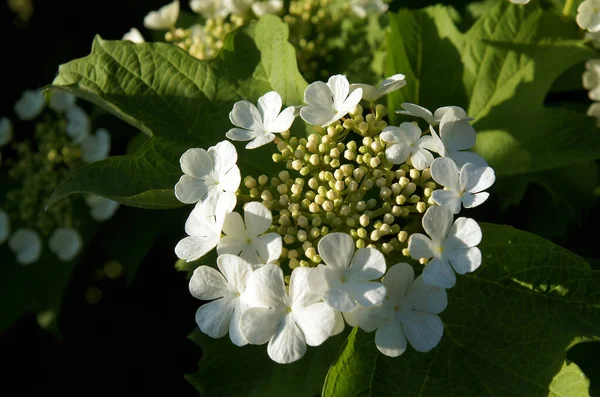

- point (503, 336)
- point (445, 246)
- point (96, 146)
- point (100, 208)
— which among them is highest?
point (445, 246)

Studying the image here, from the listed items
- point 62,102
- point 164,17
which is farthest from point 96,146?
point 164,17

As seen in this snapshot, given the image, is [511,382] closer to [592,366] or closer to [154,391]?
[592,366]

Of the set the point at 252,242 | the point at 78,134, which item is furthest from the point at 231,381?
the point at 78,134

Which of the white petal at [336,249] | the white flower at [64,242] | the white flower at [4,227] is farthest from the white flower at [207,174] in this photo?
the white flower at [4,227]

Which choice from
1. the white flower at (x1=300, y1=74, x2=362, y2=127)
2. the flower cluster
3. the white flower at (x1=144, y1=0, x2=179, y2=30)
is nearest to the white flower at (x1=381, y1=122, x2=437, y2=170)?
the white flower at (x1=300, y1=74, x2=362, y2=127)

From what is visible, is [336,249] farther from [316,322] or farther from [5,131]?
[5,131]

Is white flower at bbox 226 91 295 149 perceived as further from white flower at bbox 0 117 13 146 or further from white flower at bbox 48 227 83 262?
white flower at bbox 0 117 13 146
